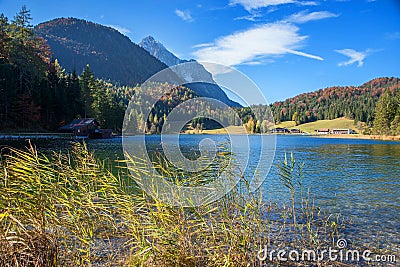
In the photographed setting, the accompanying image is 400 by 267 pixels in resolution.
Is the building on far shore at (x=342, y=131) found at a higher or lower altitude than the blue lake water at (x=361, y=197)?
higher

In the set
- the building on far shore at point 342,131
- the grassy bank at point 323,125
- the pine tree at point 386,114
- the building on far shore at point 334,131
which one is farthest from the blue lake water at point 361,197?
the grassy bank at point 323,125

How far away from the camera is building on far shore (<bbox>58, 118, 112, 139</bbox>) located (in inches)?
2442

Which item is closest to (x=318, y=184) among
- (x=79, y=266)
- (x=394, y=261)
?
(x=394, y=261)

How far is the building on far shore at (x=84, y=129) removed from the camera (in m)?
62.0

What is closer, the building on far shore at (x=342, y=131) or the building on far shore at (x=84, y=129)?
the building on far shore at (x=84, y=129)

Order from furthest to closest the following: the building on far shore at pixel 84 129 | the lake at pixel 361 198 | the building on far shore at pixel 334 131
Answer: the building on far shore at pixel 334 131, the building on far shore at pixel 84 129, the lake at pixel 361 198

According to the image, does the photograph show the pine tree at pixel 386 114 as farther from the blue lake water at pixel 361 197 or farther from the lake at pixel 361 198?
the lake at pixel 361 198

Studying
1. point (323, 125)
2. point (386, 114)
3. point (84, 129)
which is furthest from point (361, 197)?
point (323, 125)

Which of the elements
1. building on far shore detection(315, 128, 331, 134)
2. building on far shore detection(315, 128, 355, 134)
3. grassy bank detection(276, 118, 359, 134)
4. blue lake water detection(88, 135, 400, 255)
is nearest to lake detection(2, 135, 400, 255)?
blue lake water detection(88, 135, 400, 255)

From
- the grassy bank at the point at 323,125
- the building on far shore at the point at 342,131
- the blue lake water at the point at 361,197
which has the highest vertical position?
the grassy bank at the point at 323,125

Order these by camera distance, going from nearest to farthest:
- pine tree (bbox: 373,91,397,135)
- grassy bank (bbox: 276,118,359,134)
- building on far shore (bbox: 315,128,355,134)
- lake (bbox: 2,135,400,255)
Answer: lake (bbox: 2,135,400,255) → pine tree (bbox: 373,91,397,135) → building on far shore (bbox: 315,128,355,134) → grassy bank (bbox: 276,118,359,134)

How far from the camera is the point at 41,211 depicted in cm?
522

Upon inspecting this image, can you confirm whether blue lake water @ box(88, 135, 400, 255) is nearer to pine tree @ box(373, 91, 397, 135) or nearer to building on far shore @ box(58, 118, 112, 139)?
building on far shore @ box(58, 118, 112, 139)

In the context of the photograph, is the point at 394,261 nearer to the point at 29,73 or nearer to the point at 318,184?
the point at 318,184
